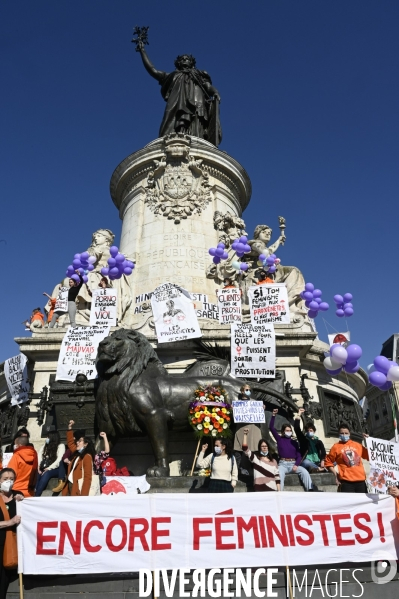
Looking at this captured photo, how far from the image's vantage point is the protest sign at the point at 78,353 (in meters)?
10.6

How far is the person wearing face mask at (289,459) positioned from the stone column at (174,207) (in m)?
6.68

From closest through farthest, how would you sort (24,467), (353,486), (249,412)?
(353,486)
(24,467)
(249,412)

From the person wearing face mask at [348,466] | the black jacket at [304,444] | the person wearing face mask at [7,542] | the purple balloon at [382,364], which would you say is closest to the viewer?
the person wearing face mask at [7,542]

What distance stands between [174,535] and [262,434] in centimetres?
382

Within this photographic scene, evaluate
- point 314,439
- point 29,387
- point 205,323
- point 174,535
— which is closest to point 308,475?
point 314,439

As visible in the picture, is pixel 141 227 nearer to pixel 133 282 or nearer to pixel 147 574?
pixel 133 282

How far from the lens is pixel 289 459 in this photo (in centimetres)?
782

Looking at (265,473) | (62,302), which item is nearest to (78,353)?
(62,302)

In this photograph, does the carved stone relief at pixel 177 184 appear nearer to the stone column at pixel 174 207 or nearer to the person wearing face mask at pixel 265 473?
the stone column at pixel 174 207

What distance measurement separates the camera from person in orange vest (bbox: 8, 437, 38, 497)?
712 cm

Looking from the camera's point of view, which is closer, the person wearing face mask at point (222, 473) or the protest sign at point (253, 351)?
the person wearing face mask at point (222, 473)

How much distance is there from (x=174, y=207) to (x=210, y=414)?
9502 millimetres

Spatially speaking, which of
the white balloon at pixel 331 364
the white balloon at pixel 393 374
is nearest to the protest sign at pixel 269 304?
the white balloon at pixel 331 364

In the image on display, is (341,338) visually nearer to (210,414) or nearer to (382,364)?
(382,364)
